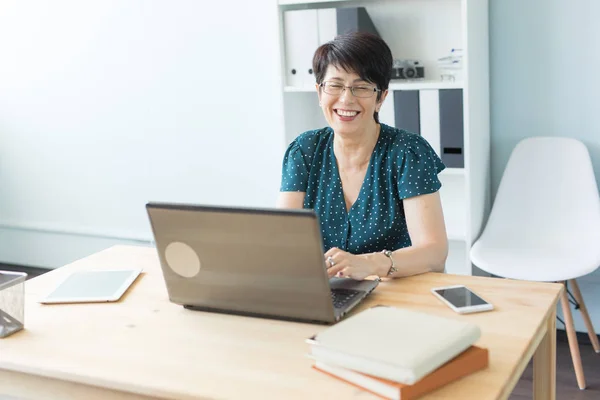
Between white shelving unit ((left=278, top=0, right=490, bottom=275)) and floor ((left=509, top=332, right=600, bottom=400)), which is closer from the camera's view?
floor ((left=509, top=332, right=600, bottom=400))

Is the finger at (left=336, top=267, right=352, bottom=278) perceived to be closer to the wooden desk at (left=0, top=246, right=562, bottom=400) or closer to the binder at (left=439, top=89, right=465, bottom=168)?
the wooden desk at (left=0, top=246, right=562, bottom=400)

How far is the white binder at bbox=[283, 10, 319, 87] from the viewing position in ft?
10.2

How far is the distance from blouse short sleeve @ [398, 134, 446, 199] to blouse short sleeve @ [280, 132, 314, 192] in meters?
0.28

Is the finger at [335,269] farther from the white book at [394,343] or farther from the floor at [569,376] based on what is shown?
the floor at [569,376]

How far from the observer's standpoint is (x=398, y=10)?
3.17m

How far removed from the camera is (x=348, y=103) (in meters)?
2.00

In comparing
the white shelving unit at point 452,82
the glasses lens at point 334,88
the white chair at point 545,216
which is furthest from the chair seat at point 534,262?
the glasses lens at point 334,88

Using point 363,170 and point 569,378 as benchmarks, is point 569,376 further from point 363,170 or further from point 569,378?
point 363,170

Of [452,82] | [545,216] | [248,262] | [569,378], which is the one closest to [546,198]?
[545,216]

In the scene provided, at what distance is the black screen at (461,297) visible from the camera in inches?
62.1

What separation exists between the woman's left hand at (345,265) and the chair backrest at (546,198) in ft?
4.70

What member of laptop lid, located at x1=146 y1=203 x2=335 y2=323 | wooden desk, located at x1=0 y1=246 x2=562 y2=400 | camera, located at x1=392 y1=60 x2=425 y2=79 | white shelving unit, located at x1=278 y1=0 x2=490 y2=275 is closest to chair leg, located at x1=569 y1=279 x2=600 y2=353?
white shelving unit, located at x1=278 y1=0 x2=490 y2=275

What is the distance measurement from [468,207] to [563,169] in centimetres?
42

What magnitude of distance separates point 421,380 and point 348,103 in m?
0.98
